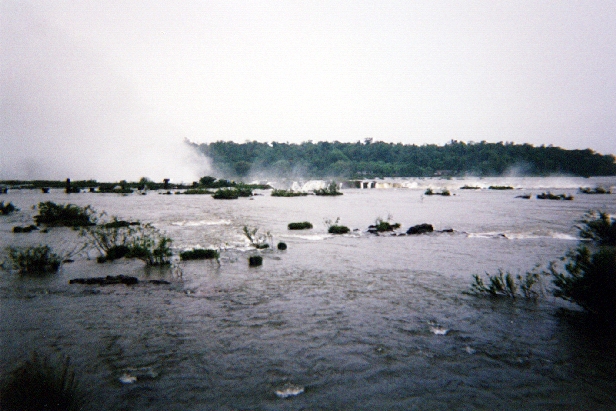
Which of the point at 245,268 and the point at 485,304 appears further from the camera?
the point at 245,268


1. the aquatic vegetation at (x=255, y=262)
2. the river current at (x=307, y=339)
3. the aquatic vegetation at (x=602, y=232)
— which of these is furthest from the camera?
the aquatic vegetation at (x=602, y=232)

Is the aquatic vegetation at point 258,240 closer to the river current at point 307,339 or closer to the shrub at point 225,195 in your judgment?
the river current at point 307,339

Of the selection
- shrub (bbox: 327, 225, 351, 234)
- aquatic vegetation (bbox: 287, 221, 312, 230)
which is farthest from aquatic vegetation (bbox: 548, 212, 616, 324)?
aquatic vegetation (bbox: 287, 221, 312, 230)

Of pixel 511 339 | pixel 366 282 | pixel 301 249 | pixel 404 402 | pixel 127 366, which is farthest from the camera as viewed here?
pixel 301 249

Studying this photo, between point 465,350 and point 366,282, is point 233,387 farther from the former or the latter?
point 366,282

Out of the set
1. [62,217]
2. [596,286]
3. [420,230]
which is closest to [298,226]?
[420,230]

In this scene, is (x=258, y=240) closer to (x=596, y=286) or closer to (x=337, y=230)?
(x=337, y=230)

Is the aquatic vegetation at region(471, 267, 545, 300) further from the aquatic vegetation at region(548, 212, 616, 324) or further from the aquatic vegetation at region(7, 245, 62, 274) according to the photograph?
the aquatic vegetation at region(7, 245, 62, 274)

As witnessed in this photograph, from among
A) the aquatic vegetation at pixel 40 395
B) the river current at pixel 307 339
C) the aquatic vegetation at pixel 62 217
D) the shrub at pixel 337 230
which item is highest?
the aquatic vegetation at pixel 62 217

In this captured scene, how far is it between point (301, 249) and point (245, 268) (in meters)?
4.13

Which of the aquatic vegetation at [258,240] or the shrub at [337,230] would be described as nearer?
the aquatic vegetation at [258,240]

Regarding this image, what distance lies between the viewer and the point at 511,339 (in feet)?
23.2

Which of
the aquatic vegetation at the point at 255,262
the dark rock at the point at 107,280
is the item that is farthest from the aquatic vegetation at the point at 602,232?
the dark rock at the point at 107,280

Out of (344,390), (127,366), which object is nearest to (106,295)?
(127,366)
